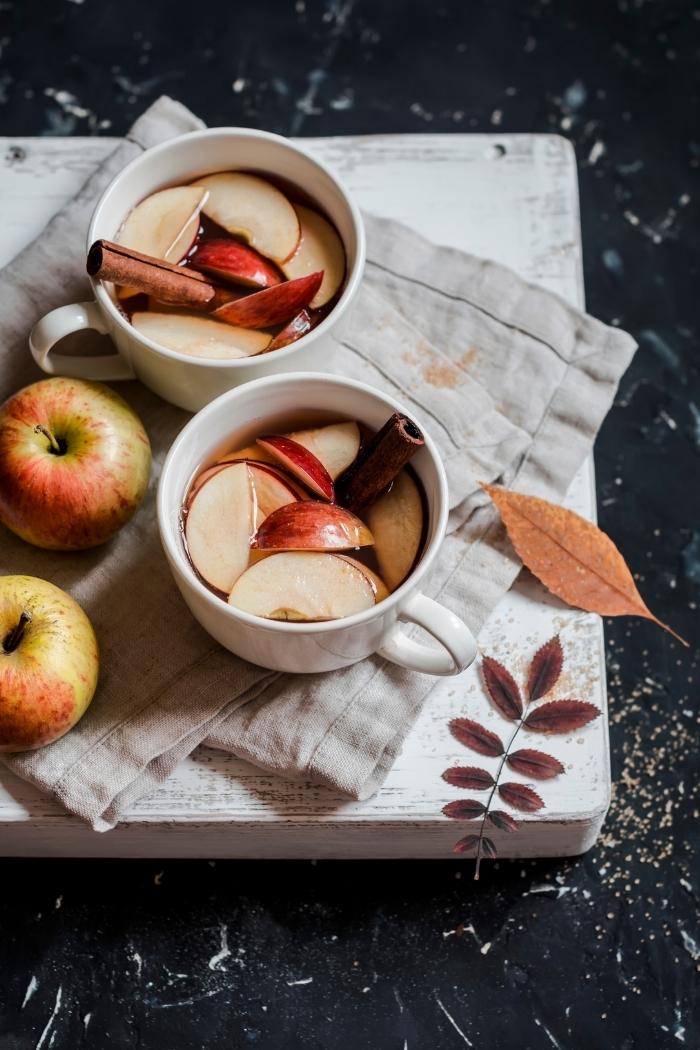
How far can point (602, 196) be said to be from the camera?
157cm

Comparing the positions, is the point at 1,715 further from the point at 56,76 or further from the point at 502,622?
the point at 56,76

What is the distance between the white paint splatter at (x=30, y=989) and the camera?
113 cm

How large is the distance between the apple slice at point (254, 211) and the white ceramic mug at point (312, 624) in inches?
6.8

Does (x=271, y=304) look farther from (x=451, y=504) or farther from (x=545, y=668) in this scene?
(x=545, y=668)

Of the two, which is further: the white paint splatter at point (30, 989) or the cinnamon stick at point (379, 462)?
the white paint splatter at point (30, 989)

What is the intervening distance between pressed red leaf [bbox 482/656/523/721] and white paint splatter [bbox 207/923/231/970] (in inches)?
13.9

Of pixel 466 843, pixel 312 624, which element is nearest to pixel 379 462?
pixel 312 624

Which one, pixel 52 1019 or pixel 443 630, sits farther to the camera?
pixel 52 1019

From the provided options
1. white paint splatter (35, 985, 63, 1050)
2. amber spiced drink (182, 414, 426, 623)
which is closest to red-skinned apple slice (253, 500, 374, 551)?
amber spiced drink (182, 414, 426, 623)

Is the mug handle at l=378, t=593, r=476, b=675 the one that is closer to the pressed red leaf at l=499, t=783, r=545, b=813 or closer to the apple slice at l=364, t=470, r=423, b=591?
the apple slice at l=364, t=470, r=423, b=591

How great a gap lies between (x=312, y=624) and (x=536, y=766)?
281mm

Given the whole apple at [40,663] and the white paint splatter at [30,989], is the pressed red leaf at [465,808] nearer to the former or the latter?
the whole apple at [40,663]

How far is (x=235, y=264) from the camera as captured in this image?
111 cm

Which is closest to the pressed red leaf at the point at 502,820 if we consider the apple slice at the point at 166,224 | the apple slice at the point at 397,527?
the apple slice at the point at 397,527
